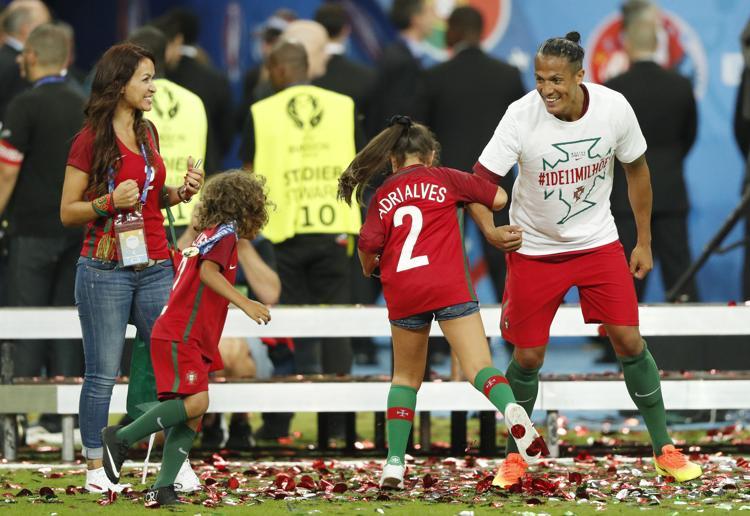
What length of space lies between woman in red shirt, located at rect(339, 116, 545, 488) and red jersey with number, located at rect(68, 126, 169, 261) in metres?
0.96

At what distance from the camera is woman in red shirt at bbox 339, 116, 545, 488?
25.1ft

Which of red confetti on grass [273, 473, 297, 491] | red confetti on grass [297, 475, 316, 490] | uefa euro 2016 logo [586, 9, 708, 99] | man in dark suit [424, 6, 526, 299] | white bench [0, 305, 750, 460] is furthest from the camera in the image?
uefa euro 2016 logo [586, 9, 708, 99]

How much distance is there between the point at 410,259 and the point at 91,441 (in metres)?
1.71

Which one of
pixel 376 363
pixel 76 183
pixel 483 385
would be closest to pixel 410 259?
pixel 483 385

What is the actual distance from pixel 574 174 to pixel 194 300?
1.84 m

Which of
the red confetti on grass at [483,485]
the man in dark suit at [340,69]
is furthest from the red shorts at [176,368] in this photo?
the man in dark suit at [340,69]

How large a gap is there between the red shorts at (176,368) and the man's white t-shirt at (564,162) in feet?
5.25

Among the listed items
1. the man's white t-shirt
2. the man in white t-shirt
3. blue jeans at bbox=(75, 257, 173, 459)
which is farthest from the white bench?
the man's white t-shirt

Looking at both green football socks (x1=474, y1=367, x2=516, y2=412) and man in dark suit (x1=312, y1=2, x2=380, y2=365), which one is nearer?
green football socks (x1=474, y1=367, x2=516, y2=412)

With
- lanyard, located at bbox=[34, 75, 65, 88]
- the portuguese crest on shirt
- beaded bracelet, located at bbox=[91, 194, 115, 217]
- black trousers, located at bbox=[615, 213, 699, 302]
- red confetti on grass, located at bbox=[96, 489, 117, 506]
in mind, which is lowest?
red confetti on grass, located at bbox=[96, 489, 117, 506]

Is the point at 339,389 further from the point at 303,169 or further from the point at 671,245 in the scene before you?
the point at 671,245

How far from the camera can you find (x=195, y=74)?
1264cm

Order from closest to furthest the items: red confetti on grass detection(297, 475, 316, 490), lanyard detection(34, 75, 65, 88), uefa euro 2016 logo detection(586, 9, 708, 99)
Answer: red confetti on grass detection(297, 475, 316, 490)
lanyard detection(34, 75, 65, 88)
uefa euro 2016 logo detection(586, 9, 708, 99)

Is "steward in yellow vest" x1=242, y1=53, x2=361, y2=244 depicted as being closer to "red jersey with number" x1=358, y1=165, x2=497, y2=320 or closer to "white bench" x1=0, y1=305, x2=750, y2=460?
"white bench" x1=0, y1=305, x2=750, y2=460
